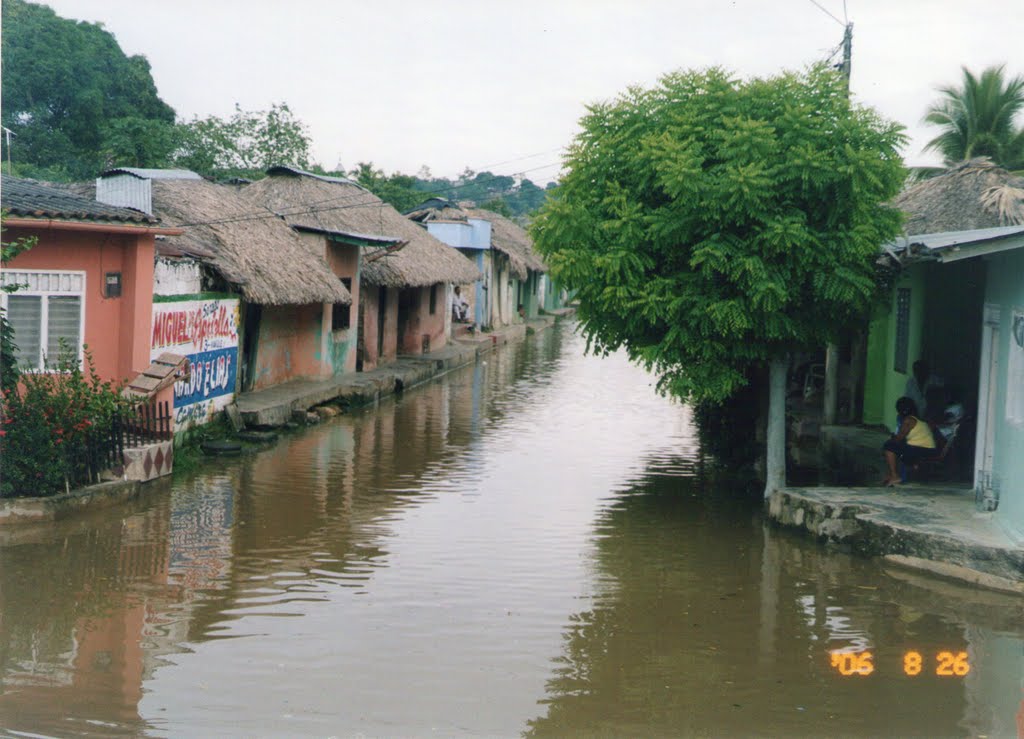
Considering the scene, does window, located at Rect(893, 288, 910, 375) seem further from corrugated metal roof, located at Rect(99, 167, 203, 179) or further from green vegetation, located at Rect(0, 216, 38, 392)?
green vegetation, located at Rect(0, 216, 38, 392)

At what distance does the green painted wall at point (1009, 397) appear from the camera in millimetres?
10312

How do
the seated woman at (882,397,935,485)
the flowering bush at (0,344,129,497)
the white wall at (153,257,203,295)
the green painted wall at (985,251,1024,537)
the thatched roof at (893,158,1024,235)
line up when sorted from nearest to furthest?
the green painted wall at (985,251,1024,537) < the flowering bush at (0,344,129,497) < the seated woman at (882,397,935,485) < the white wall at (153,257,203,295) < the thatched roof at (893,158,1024,235)

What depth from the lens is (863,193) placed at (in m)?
11.8

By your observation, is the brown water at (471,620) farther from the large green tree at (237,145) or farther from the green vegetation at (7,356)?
the large green tree at (237,145)

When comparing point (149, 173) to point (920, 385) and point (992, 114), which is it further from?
point (992, 114)

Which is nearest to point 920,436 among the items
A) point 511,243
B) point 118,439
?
point 118,439

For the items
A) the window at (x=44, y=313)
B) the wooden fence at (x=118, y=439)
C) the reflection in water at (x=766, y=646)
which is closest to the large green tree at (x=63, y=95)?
the window at (x=44, y=313)

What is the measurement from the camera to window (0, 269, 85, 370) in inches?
520

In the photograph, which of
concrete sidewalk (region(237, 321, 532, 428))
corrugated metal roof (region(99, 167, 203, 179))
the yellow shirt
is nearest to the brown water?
the yellow shirt

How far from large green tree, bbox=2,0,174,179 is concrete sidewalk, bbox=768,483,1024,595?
36693 mm

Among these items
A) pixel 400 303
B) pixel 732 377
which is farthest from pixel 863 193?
pixel 400 303

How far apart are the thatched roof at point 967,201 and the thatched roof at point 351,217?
448 inches

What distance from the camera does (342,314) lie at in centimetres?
2525

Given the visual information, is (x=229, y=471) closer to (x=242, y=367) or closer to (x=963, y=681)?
(x=242, y=367)
